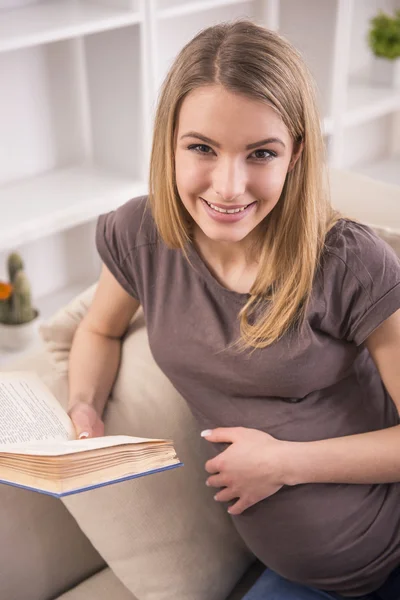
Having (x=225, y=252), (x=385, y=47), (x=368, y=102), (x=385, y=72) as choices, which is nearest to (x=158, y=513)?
(x=225, y=252)

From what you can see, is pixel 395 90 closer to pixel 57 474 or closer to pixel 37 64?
pixel 37 64

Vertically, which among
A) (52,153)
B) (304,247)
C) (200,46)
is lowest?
(52,153)

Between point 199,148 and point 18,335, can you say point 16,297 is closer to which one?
point 18,335

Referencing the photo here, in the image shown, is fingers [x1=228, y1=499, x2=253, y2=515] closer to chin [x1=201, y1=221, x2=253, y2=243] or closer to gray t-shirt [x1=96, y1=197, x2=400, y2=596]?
gray t-shirt [x1=96, y1=197, x2=400, y2=596]

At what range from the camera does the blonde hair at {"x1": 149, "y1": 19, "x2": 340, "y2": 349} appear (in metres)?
0.99

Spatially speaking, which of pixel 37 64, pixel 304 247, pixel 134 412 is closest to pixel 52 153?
pixel 37 64

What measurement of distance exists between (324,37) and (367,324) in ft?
5.68

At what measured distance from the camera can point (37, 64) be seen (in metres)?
2.13

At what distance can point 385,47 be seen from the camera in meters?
2.78

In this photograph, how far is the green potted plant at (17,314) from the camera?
2.04 metres

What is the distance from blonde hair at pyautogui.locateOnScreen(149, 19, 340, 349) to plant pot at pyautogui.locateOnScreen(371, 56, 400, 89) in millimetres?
1943

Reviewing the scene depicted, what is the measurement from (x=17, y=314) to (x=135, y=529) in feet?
3.30

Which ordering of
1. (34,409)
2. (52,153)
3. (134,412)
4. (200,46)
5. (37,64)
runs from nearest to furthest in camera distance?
1. (200,46)
2. (34,409)
3. (134,412)
4. (37,64)
5. (52,153)

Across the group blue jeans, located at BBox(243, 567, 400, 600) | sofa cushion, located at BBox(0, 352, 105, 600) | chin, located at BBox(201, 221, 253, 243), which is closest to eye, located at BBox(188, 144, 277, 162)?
chin, located at BBox(201, 221, 253, 243)
